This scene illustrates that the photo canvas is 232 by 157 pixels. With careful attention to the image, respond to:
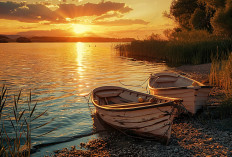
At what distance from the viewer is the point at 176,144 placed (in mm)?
5953

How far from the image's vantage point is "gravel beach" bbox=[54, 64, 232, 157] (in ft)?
18.0

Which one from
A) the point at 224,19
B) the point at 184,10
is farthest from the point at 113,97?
the point at 184,10

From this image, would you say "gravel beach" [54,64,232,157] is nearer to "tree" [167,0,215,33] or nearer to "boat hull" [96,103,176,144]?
"boat hull" [96,103,176,144]

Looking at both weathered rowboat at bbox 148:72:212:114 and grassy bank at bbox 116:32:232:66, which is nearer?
weathered rowboat at bbox 148:72:212:114

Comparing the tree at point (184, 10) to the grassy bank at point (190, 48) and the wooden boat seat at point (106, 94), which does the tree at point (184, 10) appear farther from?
the wooden boat seat at point (106, 94)

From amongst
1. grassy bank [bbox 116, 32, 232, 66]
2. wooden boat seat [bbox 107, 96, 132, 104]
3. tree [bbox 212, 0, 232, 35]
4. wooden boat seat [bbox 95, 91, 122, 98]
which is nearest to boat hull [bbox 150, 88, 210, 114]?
wooden boat seat [bbox 107, 96, 132, 104]

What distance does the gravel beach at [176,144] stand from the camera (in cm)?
548

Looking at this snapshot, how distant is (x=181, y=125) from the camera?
7.35 meters

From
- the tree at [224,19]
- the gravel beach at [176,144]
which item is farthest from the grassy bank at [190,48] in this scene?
the gravel beach at [176,144]

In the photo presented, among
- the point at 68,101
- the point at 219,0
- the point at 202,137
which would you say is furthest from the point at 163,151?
the point at 219,0

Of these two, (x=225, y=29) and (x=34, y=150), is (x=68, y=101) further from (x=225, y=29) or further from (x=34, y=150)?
(x=225, y=29)

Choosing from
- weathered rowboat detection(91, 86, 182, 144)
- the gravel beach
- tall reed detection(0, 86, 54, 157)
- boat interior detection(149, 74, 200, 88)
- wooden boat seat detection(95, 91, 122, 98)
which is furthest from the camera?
boat interior detection(149, 74, 200, 88)

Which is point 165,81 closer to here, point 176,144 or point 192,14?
point 176,144

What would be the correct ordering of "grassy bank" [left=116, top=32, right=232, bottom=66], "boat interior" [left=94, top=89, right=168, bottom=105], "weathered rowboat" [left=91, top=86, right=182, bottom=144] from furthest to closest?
"grassy bank" [left=116, top=32, right=232, bottom=66], "boat interior" [left=94, top=89, right=168, bottom=105], "weathered rowboat" [left=91, top=86, right=182, bottom=144]
